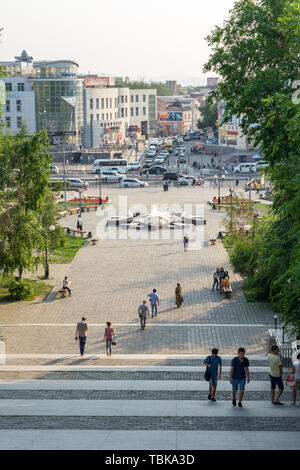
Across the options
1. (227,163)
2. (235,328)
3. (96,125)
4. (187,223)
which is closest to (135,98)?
(96,125)

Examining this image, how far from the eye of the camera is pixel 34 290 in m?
29.2

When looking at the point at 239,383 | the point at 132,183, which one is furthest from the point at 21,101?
the point at 239,383

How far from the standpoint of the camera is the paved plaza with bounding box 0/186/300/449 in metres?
11.5

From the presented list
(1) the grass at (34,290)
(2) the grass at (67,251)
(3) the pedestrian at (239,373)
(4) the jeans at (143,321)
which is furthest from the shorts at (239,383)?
(2) the grass at (67,251)

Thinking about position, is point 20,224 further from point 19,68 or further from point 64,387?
point 19,68

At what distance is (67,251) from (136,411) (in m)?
25.7

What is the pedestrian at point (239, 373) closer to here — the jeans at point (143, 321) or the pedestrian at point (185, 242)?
the jeans at point (143, 321)

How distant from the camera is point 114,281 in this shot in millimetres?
30625

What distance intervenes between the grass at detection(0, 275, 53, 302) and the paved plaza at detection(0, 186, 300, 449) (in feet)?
1.47

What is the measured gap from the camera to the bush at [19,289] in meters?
27.5

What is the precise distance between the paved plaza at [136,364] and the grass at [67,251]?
2.64 ft

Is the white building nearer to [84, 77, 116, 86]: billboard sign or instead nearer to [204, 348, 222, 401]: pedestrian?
[84, 77, 116, 86]: billboard sign
